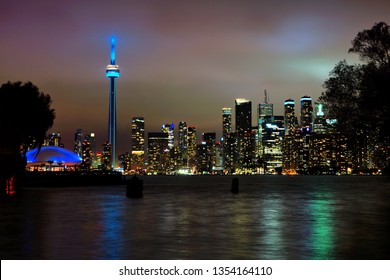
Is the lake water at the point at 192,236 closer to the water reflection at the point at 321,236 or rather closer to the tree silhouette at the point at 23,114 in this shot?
the water reflection at the point at 321,236

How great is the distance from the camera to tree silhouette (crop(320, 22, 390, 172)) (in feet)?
137

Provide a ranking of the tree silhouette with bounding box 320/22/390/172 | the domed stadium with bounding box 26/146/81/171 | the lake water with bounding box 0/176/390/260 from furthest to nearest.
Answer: the domed stadium with bounding box 26/146/81/171
the tree silhouette with bounding box 320/22/390/172
the lake water with bounding box 0/176/390/260

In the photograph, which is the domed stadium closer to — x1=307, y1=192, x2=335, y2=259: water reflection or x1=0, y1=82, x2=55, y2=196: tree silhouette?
x1=0, y1=82, x2=55, y2=196: tree silhouette

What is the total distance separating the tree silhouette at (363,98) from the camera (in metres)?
41.7

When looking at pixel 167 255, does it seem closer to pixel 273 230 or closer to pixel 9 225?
pixel 273 230

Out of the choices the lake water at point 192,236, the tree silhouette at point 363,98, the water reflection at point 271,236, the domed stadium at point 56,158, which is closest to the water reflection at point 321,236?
the lake water at point 192,236

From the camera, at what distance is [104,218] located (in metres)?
26.6

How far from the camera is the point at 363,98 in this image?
42500 mm

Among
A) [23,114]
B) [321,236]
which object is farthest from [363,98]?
[23,114]

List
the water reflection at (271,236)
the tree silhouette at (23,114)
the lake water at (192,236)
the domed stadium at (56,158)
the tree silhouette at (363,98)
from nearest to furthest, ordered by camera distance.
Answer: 1. the lake water at (192,236)
2. the water reflection at (271,236)
3. the tree silhouette at (363,98)
4. the tree silhouette at (23,114)
5. the domed stadium at (56,158)

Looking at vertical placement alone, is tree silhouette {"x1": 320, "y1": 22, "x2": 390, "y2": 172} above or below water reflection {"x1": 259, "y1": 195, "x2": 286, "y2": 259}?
above

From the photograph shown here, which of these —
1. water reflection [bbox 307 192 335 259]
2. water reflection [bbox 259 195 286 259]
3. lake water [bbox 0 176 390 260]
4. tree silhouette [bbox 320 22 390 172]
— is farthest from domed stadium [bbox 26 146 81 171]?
water reflection [bbox 307 192 335 259]

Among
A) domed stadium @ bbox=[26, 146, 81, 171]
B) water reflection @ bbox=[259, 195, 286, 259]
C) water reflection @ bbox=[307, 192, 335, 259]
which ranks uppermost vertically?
domed stadium @ bbox=[26, 146, 81, 171]
